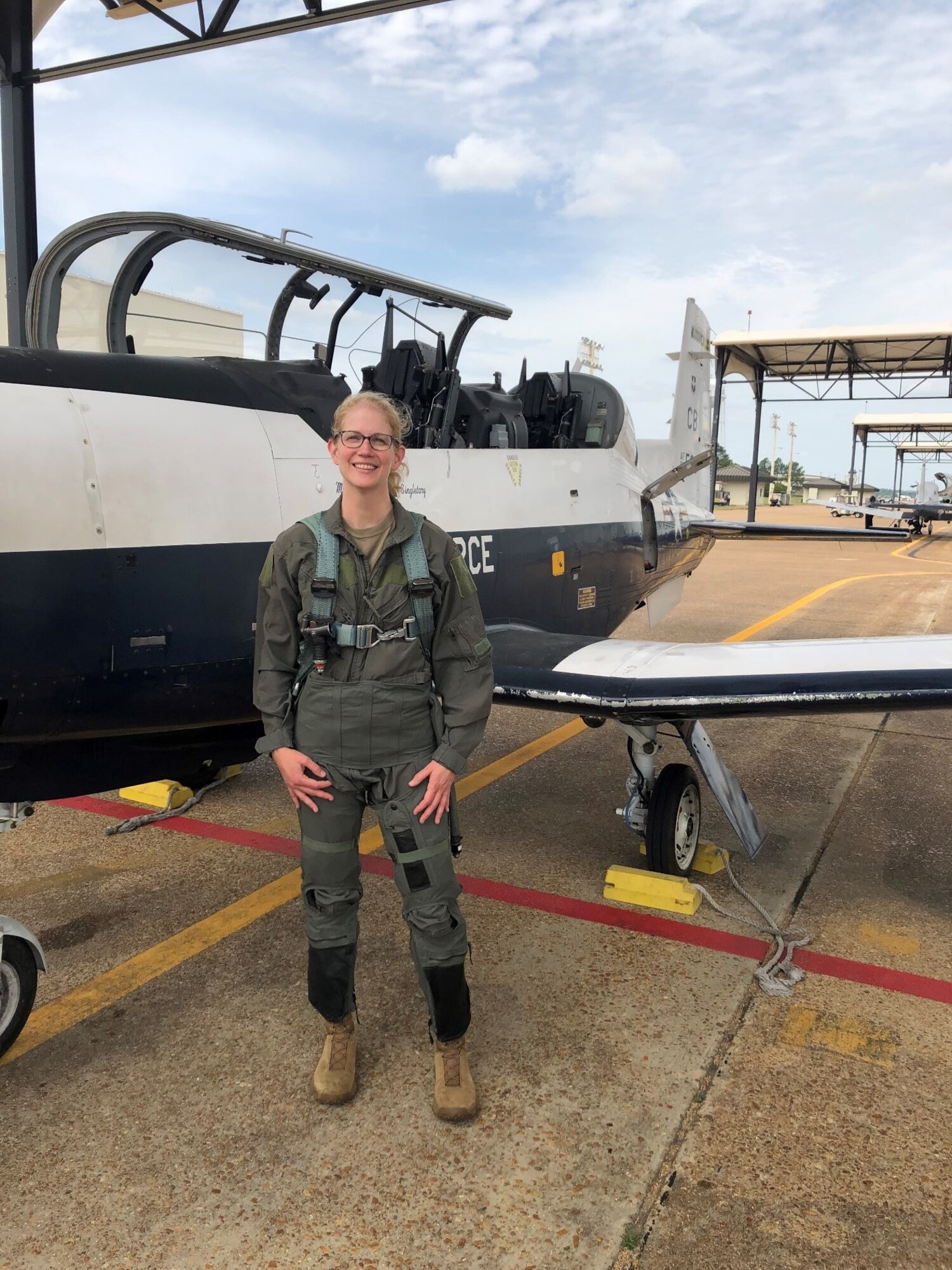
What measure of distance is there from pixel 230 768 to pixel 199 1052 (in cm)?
231

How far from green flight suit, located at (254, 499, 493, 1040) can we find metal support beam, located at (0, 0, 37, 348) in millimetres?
6547

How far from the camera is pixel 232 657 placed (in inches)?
115

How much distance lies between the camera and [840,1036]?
2.49m

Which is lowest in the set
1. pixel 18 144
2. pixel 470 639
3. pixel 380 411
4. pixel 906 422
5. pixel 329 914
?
pixel 329 914

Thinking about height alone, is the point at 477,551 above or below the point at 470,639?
above

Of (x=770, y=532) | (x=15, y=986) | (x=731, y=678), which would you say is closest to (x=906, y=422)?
(x=770, y=532)

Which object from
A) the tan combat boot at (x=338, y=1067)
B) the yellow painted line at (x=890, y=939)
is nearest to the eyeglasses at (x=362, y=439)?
the tan combat boot at (x=338, y=1067)

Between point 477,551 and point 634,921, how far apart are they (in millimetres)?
1716

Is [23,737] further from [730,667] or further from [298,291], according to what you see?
[730,667]

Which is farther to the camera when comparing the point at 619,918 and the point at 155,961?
the point at 619,918

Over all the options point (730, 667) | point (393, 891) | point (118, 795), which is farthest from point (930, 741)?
point (118, 795)

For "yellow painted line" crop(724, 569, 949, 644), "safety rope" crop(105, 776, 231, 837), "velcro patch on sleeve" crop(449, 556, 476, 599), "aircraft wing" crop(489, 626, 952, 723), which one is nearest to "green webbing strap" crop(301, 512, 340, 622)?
"velcro patch on sleeve" crop(449, 556, 476, 599)

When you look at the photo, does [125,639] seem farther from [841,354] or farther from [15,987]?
[841,354]

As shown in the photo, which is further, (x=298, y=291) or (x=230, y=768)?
(x=230, y=768)
